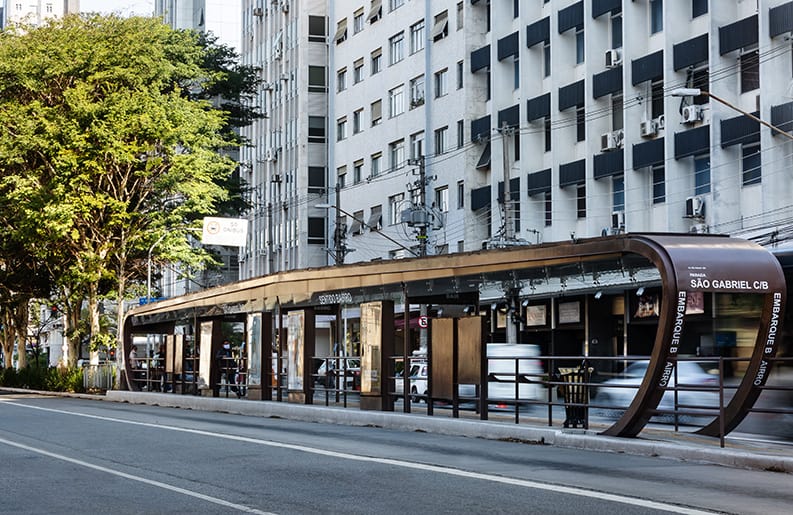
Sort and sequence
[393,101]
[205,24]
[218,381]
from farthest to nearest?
[205,24]
[393,101]
[218,381]

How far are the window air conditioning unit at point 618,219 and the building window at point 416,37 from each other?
64.6 feet

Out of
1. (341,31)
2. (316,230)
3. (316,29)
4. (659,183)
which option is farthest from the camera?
(316,29)

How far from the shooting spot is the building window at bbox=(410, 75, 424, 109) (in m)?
62.7

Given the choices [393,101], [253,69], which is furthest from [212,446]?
[393,101]

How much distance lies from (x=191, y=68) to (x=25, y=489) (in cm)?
3834

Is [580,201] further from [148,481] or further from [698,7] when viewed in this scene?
[148,481]

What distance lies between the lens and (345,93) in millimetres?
73000

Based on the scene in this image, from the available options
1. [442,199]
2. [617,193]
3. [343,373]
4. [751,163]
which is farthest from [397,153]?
[343,373]

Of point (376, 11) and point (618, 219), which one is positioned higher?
point (376, 11)

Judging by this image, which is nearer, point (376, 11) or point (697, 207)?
point (697, 207)

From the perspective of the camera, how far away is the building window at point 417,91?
62.7 m

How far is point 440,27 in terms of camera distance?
6056cm

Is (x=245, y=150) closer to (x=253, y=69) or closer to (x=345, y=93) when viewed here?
(x=345, y=93)

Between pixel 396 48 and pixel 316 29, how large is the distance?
1528 cm
